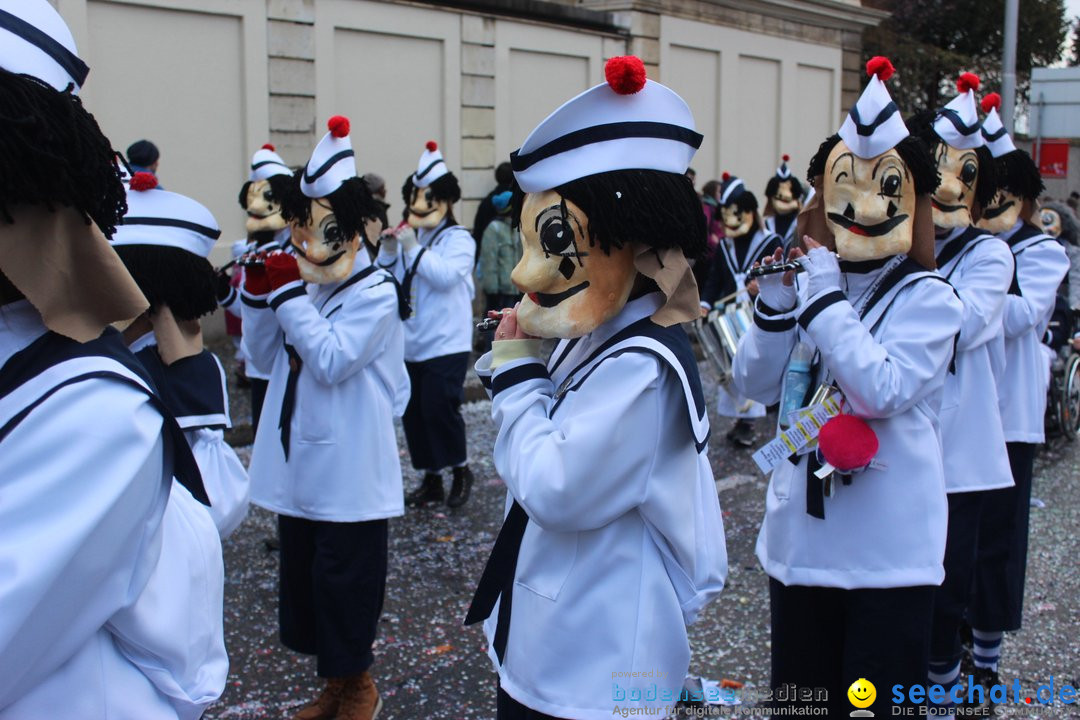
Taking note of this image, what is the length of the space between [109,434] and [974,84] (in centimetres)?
414

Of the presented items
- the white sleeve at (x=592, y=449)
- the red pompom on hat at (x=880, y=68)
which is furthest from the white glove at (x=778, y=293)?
the white sleeve at (x=592, y=449)

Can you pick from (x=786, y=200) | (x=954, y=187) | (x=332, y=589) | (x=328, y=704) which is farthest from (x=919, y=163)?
(x=786, y=200)

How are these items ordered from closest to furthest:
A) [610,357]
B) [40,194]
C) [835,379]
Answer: [40,194] < [610,357] < [835,379]

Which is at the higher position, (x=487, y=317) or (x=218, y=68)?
(x=218, y=68)

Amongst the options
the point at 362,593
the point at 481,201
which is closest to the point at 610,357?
the point at 362,593

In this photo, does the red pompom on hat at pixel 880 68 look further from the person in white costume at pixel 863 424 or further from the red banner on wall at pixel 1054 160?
the red banner on wall at pixel 1054 160

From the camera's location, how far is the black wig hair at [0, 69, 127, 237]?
69.6 inches

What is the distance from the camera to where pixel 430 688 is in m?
4.57

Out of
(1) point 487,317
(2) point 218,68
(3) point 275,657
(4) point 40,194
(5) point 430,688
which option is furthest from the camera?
(2) point 218,68

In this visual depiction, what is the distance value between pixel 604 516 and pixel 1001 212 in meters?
3.55

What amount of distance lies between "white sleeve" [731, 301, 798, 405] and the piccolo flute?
12 centimetres

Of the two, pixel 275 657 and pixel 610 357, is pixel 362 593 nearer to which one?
pixel 275 657

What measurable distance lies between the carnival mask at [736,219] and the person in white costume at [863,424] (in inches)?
226

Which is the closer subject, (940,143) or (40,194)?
(40,194)
